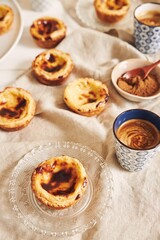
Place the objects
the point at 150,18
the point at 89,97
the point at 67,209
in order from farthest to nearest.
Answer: the point at 150,18, the point at 89,97, the point at 67,209

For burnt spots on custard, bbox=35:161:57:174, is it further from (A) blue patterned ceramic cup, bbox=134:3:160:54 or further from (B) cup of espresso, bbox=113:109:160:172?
(A) blue patterned ceramic cup, bbox=134:3:160:54

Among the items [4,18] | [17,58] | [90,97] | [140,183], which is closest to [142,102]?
[90,97]

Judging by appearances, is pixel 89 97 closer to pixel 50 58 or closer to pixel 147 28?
pixel 50 58

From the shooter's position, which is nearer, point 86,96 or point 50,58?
point 86,96

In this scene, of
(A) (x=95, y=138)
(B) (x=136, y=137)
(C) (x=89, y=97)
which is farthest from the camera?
(C) (x=89, y=97)

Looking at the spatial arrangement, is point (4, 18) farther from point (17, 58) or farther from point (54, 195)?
point (54, 195)

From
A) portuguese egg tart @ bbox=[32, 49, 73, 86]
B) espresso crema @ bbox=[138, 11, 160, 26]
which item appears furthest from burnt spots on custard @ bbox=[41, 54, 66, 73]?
espresso crema @ bbox=[138, 11, 160, 26]

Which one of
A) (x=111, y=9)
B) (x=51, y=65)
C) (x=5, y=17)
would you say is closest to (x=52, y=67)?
(x=51, y=65)
